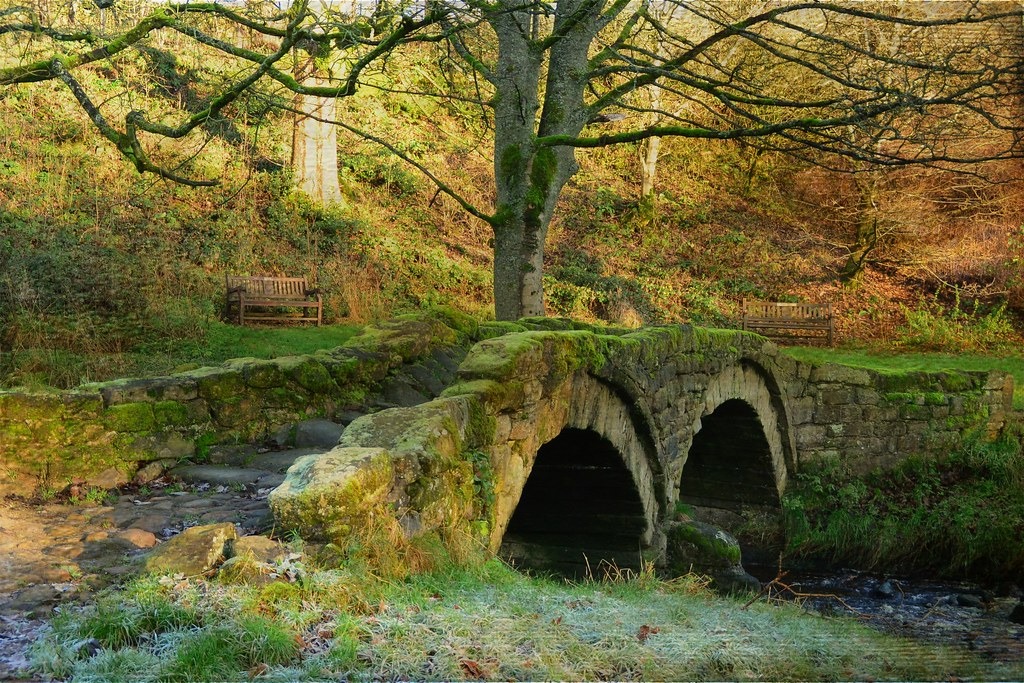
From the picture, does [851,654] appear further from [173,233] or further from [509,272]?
[173,233]

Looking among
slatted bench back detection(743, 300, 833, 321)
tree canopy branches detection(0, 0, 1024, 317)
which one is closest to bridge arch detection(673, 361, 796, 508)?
tree canopy branches detection(0, 0, 1024, 317)

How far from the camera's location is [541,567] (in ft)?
30.0

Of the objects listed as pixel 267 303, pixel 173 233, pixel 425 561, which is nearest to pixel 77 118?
pixel 173 233

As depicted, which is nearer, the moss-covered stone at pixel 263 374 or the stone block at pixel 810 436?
the moss-covered stone at pixel 263 374

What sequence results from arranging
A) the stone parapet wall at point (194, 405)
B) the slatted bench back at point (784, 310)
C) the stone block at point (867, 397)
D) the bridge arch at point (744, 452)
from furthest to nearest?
the slatted bench back at point (784, 310) < the stone block at point (867, 397) < the bridge arch at point (744, 452) < the stone parapet wall at point (194, 405)

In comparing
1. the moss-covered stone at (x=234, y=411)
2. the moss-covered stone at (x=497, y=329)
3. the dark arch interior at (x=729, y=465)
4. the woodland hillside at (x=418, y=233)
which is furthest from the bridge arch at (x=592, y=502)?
the woodland hillside at (x=418, y=233)

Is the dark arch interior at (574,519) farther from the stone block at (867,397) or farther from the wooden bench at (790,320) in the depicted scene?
the wooden bench at (790,320)

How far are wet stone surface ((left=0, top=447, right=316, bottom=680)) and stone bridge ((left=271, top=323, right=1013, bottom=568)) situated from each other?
2.10 feet

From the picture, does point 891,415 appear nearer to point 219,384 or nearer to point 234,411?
point 234,411

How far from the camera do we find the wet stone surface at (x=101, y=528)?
11.2ft

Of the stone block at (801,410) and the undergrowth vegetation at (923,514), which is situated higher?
the stone block at (801,410)

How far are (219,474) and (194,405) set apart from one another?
709 mm

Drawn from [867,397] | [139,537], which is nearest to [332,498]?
[139,537]

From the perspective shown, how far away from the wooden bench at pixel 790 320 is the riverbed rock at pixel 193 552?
15785mm
